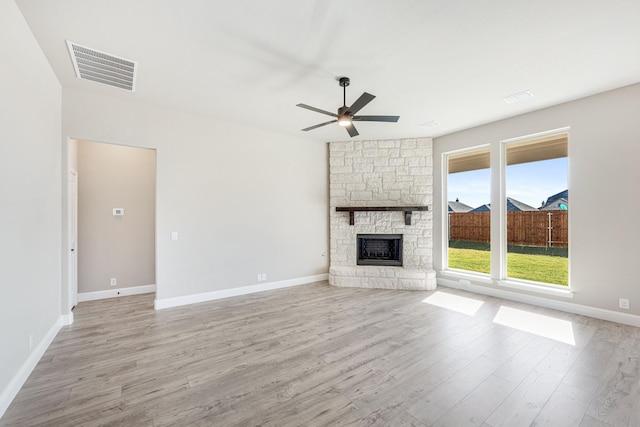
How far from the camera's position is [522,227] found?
4594mm

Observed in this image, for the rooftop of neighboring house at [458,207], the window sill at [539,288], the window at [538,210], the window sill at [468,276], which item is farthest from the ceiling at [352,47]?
the window sill at [468,276]

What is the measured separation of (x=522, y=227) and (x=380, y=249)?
2.55 m

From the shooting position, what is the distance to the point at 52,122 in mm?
3117

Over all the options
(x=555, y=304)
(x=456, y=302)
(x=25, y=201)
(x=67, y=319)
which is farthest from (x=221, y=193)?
(x=555, y=304)

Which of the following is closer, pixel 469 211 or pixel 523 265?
pixel 523 265

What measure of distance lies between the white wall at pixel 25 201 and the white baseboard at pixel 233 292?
126 centimetres

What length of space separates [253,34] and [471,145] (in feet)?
14.3

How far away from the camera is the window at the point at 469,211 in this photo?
500cm

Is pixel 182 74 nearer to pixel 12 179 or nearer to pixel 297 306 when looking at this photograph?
pixel 12 179

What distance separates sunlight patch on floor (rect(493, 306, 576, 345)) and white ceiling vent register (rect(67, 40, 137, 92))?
5.49 meters

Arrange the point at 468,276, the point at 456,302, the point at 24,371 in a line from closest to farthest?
1. the point at 24,371
2. the point at 456,302
3. the point at 468,276

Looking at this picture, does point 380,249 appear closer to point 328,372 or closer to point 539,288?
point 539,288

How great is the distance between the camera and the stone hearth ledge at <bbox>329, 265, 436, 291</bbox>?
5.11 metres

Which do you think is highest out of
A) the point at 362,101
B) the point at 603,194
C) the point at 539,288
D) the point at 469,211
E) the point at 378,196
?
the point at 362,101
